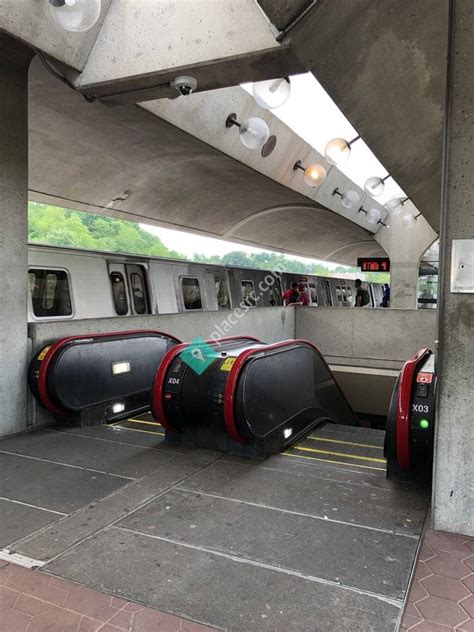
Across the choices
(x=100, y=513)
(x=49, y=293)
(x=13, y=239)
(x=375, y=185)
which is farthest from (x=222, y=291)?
→ (x=100, y=513)

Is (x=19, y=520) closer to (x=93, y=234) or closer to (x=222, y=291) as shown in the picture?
(x=222, y=291)

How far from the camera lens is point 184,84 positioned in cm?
449

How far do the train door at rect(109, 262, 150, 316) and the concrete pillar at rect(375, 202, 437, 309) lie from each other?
12.2 meters

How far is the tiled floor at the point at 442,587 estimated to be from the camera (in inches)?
101

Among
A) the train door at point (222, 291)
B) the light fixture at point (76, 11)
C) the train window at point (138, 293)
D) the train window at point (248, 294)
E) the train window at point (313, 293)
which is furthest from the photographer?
the train window at point (313, 293)

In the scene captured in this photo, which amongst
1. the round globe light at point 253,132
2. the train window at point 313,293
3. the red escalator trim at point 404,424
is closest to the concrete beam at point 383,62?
the round globe light at point 253,132

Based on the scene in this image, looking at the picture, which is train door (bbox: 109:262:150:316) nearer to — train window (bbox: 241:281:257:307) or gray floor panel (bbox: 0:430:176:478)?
gray floor panel (bbox: 0:430:176:478)

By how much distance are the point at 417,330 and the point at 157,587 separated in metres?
10.1

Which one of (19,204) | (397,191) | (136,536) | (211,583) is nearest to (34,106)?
(19,204)

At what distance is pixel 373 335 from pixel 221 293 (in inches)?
150

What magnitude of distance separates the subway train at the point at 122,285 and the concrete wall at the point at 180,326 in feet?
1.56

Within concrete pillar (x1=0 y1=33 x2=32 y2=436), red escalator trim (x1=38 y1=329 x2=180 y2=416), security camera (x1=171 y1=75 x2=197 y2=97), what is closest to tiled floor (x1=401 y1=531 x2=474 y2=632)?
security camera (x1=171 y1=75 x2=197 y2=97)

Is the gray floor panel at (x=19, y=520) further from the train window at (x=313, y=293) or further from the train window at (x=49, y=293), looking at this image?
the train window at (x=313, y=293)

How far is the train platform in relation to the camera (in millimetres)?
2713
